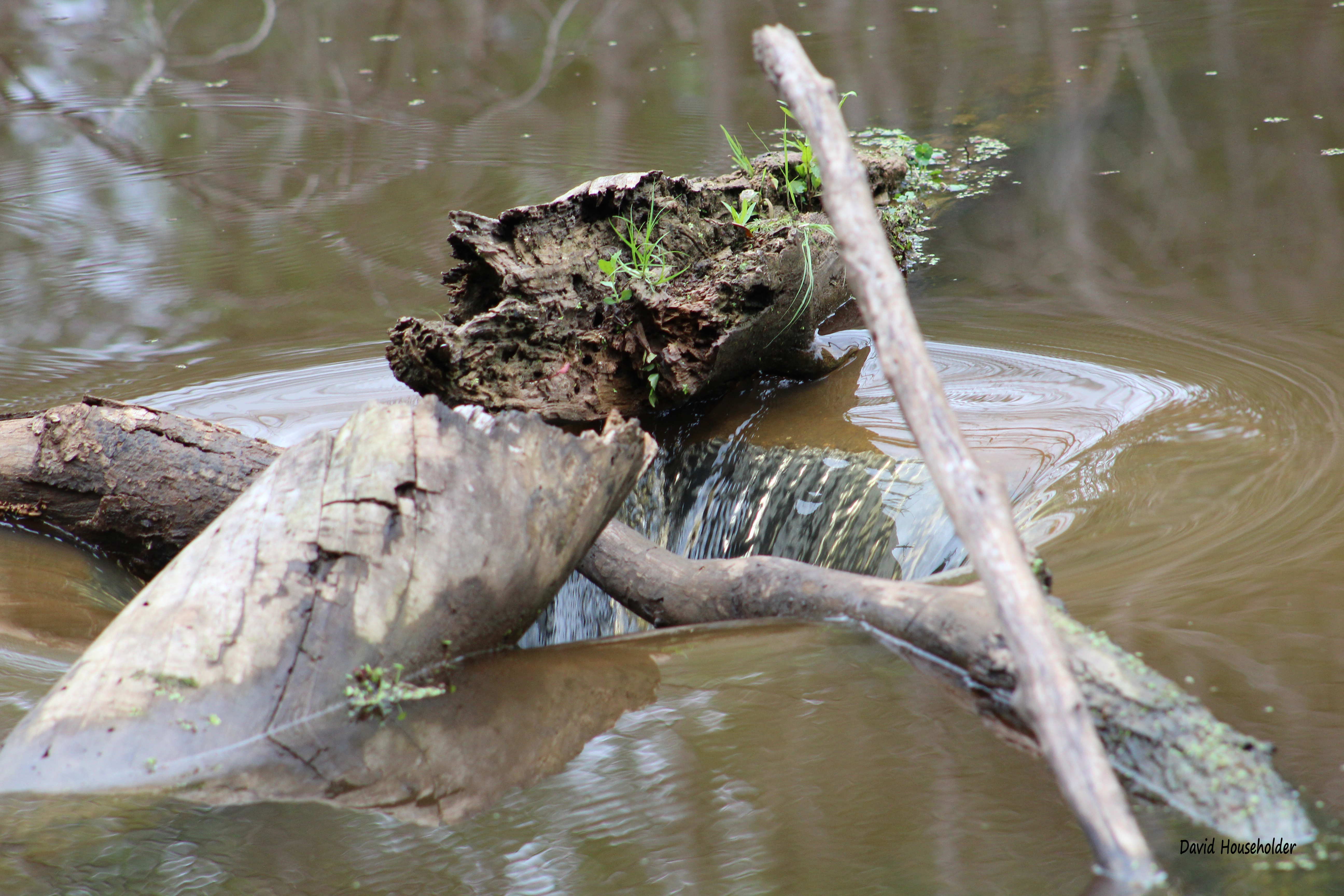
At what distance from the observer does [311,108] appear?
8164mm

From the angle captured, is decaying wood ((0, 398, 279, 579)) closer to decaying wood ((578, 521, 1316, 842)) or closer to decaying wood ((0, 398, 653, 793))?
decaying wood ((0, 398, 653, 793))

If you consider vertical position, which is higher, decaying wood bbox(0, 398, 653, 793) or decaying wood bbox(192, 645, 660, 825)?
decaying wood bbox(0, 398, 653, 793)

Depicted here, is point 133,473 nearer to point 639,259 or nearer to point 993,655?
point 639,259

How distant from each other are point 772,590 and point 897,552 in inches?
27.3

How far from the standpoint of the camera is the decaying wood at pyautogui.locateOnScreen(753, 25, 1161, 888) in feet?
4.47

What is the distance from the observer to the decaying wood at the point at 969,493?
136 cm

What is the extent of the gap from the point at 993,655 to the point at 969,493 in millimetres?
578

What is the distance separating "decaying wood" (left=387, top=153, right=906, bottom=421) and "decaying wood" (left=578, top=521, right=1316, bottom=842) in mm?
813

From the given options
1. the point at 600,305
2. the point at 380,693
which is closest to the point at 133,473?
the point at 380,693

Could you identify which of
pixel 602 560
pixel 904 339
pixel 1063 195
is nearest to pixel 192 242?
pixel 602 560

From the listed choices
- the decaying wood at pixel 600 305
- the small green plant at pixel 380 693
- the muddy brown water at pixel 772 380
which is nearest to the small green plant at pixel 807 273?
the decaying wood at pixel 600 305

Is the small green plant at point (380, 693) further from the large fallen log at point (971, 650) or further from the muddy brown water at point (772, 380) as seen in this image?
the muddy brown water at point (772, 380)

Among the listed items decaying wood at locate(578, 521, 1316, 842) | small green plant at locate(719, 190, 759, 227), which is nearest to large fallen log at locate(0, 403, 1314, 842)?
decaying wood at locate(578, 521, 1316, 842)
